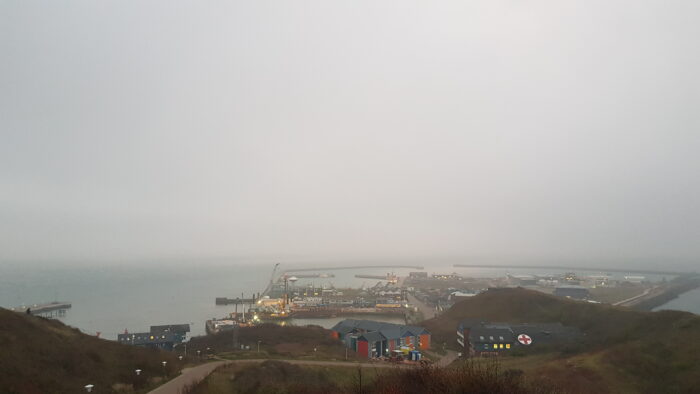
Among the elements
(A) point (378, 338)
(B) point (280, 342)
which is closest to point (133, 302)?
(B) point (280, 342)

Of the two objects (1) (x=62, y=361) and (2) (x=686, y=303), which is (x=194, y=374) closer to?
(1) (x=62, y=361)

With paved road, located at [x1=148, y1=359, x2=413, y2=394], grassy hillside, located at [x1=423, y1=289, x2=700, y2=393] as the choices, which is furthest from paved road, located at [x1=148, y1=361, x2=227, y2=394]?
grassy hillside, located at [x1=423, y1=289, x2=700, y2=393]

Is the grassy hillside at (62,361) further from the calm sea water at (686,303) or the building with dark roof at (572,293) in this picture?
the calm sea water at (686,303)

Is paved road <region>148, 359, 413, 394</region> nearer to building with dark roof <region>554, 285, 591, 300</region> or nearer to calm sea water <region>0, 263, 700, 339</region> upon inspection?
calm sea water <region>0, 263, 700, 339</region>

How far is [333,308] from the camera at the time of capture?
45.4 meters

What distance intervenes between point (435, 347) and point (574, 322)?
8583 mm

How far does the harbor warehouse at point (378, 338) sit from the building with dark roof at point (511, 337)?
243 cm

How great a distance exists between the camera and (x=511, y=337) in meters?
19.7

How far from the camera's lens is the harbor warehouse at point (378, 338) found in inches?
744

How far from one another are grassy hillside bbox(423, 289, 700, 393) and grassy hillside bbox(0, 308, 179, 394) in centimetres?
1111

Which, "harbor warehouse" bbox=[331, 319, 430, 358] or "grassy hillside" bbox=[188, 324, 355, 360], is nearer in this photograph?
"grassy hillside" bbox=[188, 324, 355, 360]

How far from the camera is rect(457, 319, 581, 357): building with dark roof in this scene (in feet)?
63.1

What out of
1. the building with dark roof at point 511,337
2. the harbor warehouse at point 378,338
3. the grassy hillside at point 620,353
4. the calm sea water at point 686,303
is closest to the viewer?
the grassy hillside at point 620,353

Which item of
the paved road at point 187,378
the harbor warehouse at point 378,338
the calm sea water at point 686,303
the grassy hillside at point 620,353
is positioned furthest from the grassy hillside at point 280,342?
the calm sea water at point 686,303
